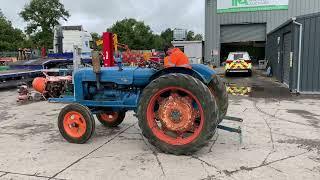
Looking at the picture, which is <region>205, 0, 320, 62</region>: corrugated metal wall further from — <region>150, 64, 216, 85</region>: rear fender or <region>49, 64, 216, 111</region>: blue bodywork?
<region>150, 64, 216, 85</region>: rear fender

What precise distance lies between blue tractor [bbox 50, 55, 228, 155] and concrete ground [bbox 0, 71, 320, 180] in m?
0.32

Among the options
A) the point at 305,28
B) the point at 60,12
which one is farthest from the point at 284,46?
the point at 60,12

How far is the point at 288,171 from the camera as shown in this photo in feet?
16.1

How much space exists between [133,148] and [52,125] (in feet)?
9.14

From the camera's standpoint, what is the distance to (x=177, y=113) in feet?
18.5

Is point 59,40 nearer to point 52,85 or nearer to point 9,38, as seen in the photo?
point 52,85

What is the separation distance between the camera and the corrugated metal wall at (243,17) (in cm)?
2981

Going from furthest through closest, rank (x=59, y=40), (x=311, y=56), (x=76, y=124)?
(x=59, y=40) < (x=311, y=56) < (x=76, y=124)

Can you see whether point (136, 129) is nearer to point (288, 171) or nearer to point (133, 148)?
point (133, 148)

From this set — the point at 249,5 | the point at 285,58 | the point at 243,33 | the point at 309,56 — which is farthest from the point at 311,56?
the point at 243,33

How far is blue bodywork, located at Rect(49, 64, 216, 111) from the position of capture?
6.29 m

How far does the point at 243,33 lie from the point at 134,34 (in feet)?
126

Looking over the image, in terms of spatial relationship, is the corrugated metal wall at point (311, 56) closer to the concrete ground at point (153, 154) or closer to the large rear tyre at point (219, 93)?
the concrete ground at point (153, 154)

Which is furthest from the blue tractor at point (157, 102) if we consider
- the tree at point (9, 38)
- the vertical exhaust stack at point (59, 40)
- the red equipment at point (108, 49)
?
the tree at point (9, 38)
